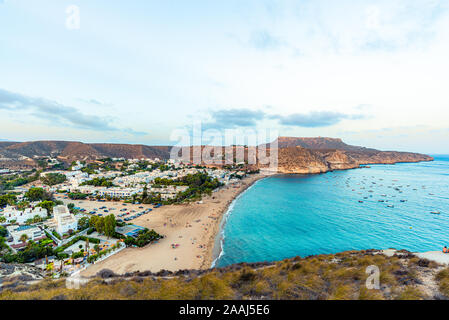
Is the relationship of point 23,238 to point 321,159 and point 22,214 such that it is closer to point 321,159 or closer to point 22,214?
point 22,214

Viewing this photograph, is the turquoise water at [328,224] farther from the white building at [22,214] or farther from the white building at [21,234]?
the white building at [22,214]

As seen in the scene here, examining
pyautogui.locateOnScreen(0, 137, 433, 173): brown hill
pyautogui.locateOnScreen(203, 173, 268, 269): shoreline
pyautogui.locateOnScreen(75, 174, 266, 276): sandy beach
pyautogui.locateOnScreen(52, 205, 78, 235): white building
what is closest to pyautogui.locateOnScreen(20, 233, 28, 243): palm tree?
pyautogui.locateOnScreen(52, 205, 78, 235): white building

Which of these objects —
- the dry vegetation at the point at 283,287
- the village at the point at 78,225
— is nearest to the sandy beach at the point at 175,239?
the village at the point at 78,225

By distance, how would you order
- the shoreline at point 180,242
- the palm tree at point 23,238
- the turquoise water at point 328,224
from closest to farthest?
the shoreline at point 180,242 → the palm tree at point 23,238 → the turquoise water at point 328,224

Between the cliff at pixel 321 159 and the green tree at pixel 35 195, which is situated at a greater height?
the cliff at pixel 321 159

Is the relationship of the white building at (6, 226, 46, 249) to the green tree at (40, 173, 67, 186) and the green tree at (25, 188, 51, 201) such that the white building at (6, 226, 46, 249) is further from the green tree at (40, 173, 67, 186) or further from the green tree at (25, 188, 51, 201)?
the green tree at (40, 173, 67, 186)
